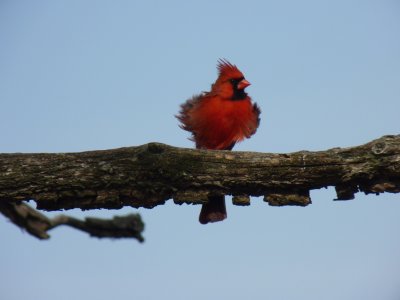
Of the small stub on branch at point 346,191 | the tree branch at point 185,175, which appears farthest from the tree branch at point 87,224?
the small stub on branch at point 346,191

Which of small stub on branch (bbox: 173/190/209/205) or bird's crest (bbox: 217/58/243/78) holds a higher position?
bird's crest (bbox: 217/58/243/78)

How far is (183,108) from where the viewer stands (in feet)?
20.5

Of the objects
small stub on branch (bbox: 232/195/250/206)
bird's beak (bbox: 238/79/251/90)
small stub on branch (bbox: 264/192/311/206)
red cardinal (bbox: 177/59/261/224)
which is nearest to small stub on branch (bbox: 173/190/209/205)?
small stub on branch (bbox: 232/195/250/206)

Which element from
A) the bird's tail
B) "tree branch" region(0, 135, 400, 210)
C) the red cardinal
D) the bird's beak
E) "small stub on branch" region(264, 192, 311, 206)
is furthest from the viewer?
the bird's beak

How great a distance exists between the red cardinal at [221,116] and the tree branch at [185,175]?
2.46m

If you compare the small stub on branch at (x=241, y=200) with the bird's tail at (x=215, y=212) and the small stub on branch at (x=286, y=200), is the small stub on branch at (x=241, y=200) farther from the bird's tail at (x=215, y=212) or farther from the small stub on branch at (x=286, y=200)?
the bird's tail at (x=215, y=212)

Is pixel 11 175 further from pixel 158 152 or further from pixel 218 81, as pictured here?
pixel 218 81

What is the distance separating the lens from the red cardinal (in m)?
Result: 6.04

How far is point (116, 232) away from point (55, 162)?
183 centimetres

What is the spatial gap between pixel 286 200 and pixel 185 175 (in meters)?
0.62

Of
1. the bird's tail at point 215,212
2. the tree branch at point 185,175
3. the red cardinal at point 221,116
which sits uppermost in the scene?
the red cardinal at point 221,116

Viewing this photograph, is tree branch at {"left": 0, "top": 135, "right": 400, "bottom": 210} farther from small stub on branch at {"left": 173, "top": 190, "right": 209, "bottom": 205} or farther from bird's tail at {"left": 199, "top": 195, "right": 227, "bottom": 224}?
bird's tail at {"left": 199, "top": 195, "right": 227, "bottom": 224}

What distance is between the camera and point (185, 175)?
3449 mm

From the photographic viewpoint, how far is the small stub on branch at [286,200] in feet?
11.7
